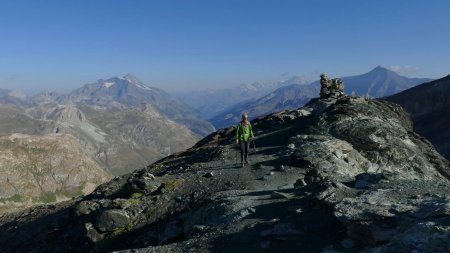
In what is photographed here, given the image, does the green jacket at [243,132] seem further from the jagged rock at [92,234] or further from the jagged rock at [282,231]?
the jagged rock at [282,231]

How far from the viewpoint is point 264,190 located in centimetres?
2906

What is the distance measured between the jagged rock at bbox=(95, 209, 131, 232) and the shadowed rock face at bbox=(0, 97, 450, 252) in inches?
2.7

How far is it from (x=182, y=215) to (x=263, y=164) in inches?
423

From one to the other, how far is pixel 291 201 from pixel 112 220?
13.4 m

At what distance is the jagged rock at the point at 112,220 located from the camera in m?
32.0

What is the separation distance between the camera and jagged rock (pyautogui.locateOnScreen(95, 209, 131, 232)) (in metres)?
32.0

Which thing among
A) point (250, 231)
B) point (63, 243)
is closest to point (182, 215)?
point (250, 231)

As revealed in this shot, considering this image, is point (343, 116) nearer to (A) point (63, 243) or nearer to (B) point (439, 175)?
(B) point (439, 175)

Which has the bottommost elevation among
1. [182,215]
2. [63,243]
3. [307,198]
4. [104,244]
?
[63,243]

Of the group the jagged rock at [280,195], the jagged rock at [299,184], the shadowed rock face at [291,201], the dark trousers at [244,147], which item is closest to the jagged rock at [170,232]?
the shadowed rock face at [291,201]

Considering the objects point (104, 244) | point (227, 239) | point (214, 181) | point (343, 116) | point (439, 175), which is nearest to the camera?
point (227, 239)

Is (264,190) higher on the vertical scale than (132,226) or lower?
higher

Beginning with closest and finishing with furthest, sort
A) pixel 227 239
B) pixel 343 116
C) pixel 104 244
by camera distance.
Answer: pixel 227 239 < pixel 104 244 < pixel 343 116

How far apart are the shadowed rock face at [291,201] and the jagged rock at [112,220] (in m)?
0.07
